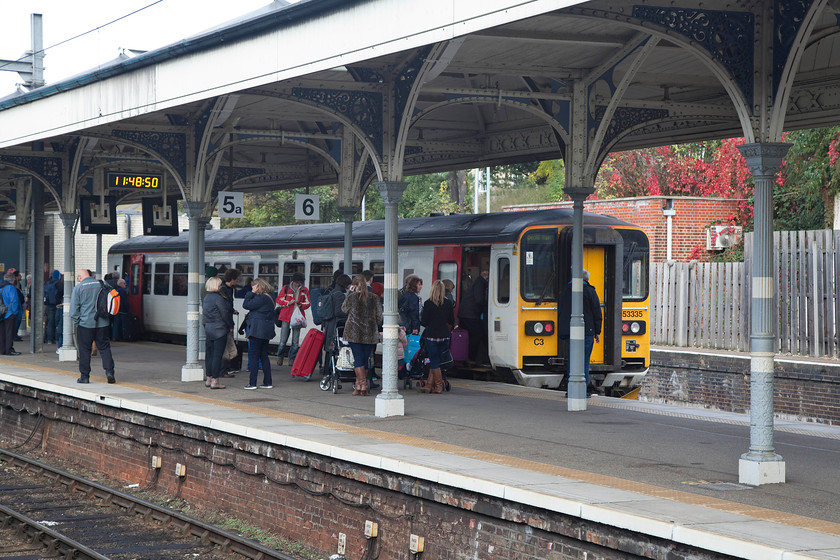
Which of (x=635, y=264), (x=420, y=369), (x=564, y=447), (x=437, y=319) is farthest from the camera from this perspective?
(x=635, y=264)

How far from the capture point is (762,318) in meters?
8.36

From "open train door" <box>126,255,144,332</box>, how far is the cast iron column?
53.0ft

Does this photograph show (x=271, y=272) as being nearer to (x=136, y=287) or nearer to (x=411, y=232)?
(x=411, y=232)

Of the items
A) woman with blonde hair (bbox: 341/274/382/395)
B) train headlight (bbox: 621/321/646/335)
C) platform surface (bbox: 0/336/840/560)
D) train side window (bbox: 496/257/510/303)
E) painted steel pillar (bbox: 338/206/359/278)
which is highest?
painted steel pillar (bbox: 338/206/359/278)

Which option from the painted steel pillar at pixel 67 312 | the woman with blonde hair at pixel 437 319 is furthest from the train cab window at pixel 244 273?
the woman with blonde hair at pixel 437 319

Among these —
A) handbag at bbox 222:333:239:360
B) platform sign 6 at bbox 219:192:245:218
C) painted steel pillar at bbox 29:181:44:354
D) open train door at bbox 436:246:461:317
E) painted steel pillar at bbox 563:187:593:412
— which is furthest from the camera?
painted steel pillar at bbox 29:181:44:354

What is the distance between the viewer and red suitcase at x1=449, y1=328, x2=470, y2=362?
16062mm

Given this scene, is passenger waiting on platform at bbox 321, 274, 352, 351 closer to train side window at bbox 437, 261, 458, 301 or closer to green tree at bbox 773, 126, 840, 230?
train side window at bbox 437, 261, 458, 301

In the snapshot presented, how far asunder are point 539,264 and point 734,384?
576 centimetres

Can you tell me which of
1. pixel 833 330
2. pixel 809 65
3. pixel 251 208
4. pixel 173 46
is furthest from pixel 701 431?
pixel 251 208

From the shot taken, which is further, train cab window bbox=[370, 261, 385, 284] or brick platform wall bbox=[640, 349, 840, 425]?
train cab window bbox=[370, 261, 385, 284]

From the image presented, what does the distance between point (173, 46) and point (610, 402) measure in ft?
23.0

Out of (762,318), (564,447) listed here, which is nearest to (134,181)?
(564,447)

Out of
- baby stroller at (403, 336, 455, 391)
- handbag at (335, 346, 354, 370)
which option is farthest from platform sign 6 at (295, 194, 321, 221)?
handbag at (335, 346, 354, 370)
